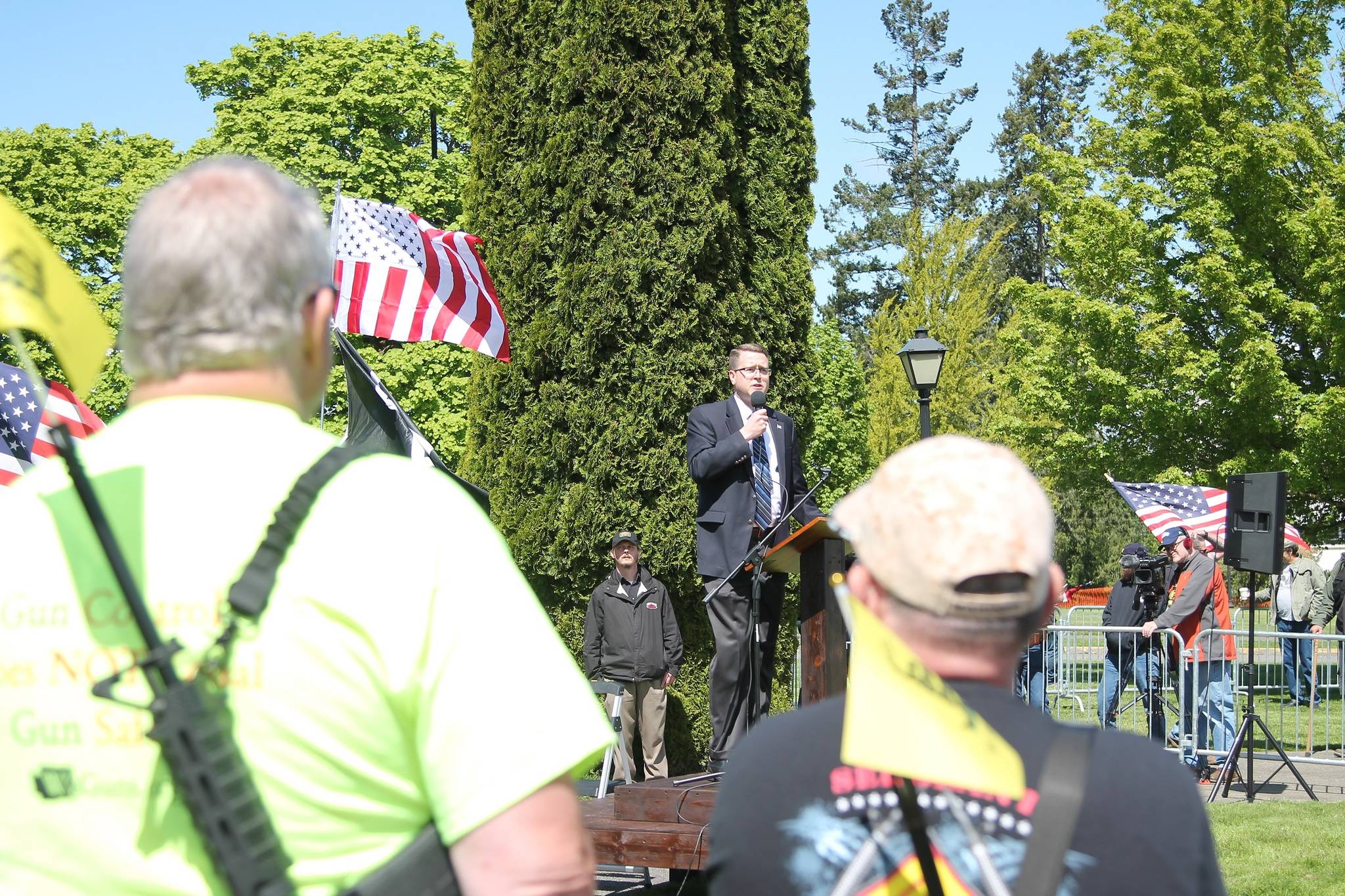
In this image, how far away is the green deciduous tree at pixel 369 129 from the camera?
2933 cm

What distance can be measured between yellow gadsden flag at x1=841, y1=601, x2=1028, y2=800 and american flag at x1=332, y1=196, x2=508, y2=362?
311 inches

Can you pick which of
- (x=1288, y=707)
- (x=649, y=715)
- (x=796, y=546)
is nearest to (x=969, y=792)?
(x=796, y=546)

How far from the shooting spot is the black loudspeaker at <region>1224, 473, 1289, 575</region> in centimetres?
1112

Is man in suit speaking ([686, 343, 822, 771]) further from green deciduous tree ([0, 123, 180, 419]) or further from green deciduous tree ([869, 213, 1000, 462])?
green deciduous tree ([869, 213, 1000, 462])

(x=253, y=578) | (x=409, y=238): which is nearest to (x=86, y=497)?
(x=253, y=578)

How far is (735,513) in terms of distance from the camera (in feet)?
25.3

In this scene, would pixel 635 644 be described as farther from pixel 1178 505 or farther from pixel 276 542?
pixel 276 542

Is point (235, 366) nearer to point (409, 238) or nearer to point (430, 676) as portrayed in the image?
point (430, 676)

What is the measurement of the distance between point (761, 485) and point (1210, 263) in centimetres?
1688

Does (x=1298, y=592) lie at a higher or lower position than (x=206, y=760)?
lower

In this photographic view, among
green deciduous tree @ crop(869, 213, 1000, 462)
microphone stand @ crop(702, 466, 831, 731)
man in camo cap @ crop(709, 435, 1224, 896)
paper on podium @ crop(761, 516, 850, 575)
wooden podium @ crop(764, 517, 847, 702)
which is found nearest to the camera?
man in camo cap @ crop(709, 435, 1224, 896)

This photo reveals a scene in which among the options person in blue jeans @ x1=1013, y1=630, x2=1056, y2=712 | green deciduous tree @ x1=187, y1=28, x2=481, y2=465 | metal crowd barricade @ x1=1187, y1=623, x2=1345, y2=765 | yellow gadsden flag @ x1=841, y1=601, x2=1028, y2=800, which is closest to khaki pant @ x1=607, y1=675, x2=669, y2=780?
metal crowd barricade @ x1=1187, y1=623, x2=1345, y2=765

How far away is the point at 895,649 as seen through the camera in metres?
1.57

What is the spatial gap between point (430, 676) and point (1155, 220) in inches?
996
